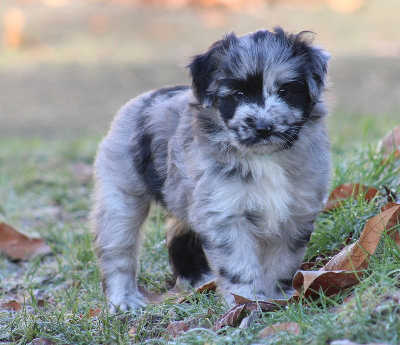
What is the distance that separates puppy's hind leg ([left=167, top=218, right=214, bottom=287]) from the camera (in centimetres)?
499

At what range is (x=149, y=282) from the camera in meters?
5.13

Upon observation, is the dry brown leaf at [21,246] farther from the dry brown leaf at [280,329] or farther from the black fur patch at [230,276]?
the dry brown leaf at [280,329]

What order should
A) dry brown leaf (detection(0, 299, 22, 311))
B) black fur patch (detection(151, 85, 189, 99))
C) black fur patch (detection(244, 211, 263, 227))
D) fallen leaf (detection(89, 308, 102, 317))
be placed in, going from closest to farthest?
1. black fur patch (detection(244, 211, 263, 227))
2. fallen leaf (detection(89, 308, 102, 317))
3. dry brown leaf (detection(0, 299, 22, 311))
4. black fur patch (detection(151, 85, 189, 99))

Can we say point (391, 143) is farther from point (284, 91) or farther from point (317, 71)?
point (284, 91)

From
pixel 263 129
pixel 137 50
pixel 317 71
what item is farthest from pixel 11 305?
pixel 137 50

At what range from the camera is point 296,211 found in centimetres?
409

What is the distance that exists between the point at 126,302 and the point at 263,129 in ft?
5.31

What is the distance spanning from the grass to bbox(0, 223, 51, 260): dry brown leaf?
8 centimetres

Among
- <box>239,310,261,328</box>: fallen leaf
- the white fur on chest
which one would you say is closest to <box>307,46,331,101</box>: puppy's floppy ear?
the white fur on chest

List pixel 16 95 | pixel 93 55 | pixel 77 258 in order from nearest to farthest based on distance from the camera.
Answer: pixel 77 258 < pixel 16 95 < pixel 93 55

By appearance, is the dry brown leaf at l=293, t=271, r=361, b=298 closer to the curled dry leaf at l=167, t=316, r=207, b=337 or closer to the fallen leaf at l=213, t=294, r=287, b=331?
the fallen leaf at l=213, t=294, r=287, b=331

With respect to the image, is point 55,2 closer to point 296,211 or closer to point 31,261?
point 31,261

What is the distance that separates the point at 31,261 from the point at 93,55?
1135 cm

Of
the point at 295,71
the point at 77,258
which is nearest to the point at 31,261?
the point at 77,258
